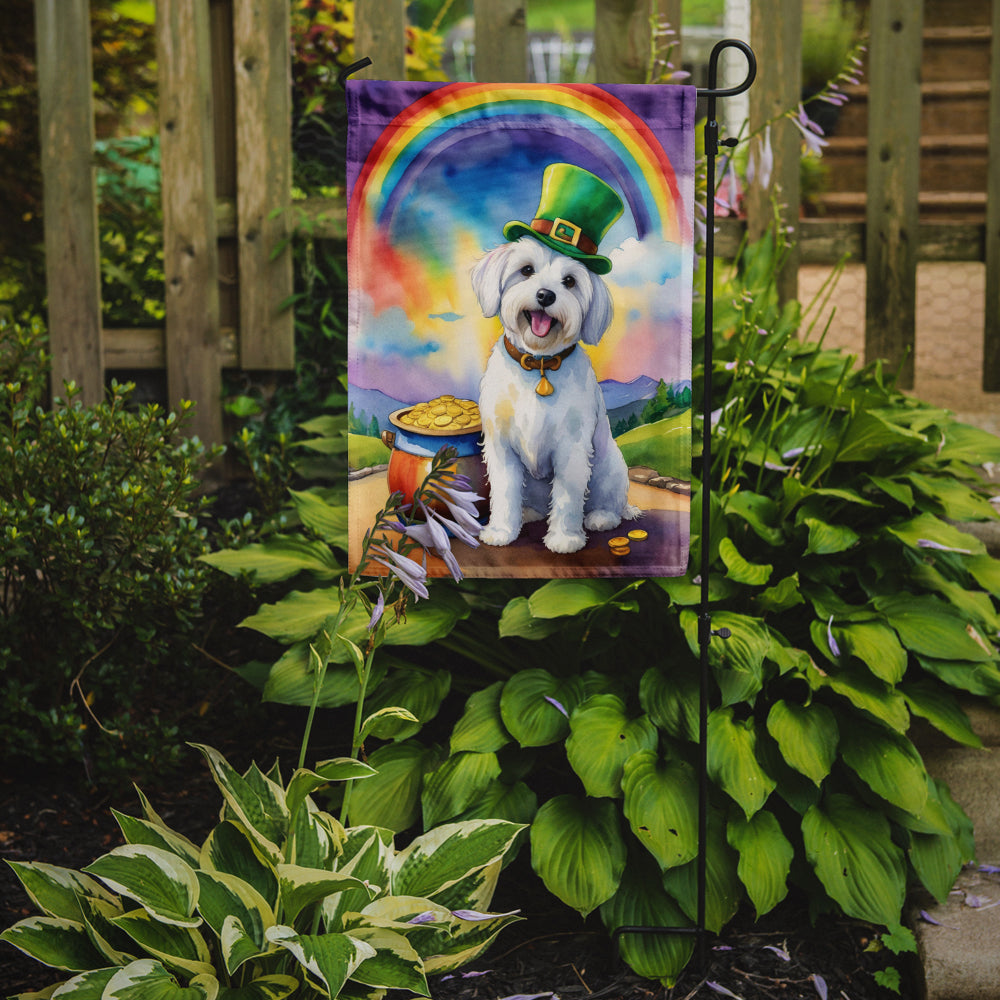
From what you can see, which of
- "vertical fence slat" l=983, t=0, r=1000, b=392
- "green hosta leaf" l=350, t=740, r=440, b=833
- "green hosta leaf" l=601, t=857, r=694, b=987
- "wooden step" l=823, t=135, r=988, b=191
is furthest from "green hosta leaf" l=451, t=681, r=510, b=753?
"wooden step" l=823, t=135, r=988, b=191

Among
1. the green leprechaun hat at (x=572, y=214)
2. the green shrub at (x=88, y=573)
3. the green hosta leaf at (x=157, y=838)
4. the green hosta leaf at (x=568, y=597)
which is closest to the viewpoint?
the green hosta leaf at (x=157, y=838)

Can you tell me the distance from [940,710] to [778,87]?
2108mm

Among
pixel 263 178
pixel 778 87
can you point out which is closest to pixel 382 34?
pixel 263 178

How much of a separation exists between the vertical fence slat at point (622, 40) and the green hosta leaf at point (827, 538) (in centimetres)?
165

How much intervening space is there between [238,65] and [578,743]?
2492mm

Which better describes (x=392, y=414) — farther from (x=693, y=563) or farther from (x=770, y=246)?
(x=770, y=246)

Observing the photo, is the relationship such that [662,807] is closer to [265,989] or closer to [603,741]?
[603,741]

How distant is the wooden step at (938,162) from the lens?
6.32 metres

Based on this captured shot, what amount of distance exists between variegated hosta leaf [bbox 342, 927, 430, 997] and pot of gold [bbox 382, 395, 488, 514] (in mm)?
703

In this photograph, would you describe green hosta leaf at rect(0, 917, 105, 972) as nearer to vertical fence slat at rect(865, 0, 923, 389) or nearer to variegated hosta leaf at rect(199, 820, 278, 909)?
variegated hosta leaf at rect(199, 820, 278, 909)

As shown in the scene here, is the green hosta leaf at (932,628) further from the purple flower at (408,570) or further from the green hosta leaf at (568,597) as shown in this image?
the purple flower at (408,570)

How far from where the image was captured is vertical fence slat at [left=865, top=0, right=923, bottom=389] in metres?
3.37

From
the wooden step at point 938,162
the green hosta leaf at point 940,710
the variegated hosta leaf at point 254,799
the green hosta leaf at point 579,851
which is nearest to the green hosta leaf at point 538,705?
the green hosta leaf at point 579,851

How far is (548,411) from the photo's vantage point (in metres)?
1.84
